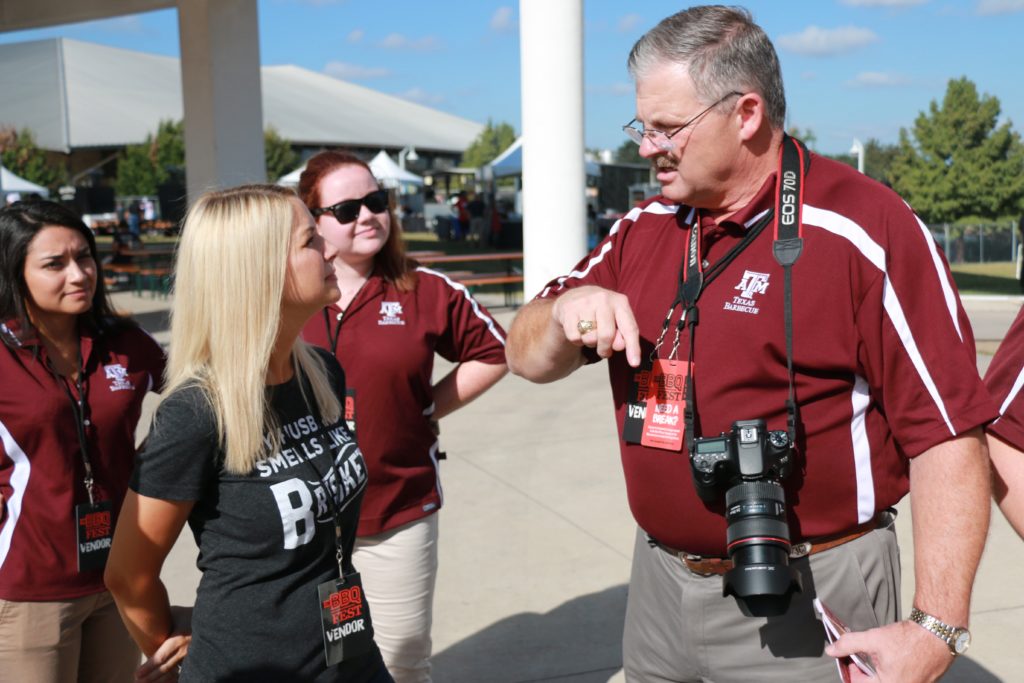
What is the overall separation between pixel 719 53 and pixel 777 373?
26.7 inches

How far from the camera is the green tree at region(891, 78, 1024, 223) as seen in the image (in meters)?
46.7

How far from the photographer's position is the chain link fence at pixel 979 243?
105 ft

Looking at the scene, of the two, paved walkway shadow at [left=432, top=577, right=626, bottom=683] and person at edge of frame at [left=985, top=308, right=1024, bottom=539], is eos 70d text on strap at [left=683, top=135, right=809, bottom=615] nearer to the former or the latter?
person at edge of frame at [left=985, top=308, right=1024, bottom=539]

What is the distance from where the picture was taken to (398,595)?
3.37m

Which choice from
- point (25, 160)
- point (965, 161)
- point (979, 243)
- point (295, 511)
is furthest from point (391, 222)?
point (25, 160)

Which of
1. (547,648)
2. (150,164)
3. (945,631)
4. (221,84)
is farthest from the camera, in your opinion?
(150,164)

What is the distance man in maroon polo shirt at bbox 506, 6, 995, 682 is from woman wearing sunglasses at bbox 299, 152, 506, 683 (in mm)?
1125

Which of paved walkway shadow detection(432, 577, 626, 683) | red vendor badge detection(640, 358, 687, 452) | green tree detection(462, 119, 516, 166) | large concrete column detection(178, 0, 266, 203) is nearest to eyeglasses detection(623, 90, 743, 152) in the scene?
red vendor badge detection(640, 358, 687, 452)

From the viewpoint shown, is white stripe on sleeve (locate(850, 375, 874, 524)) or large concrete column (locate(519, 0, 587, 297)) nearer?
white stripe on sleeve (locate(850, 375, 874, 524))

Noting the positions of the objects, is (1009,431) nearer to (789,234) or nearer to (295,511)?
(789,234)

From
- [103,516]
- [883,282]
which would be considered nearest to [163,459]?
[103,516]

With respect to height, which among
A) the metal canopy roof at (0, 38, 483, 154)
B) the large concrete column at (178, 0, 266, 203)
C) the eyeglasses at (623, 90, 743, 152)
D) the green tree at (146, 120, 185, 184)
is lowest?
the eyeglasses at (623, 90, 743, 152)

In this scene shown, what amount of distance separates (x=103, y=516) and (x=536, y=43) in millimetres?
9943

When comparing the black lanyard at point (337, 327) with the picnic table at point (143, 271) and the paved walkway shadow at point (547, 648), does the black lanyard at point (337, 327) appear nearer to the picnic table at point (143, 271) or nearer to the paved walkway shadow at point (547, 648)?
the paved walkway shadow at point (547, 648)
